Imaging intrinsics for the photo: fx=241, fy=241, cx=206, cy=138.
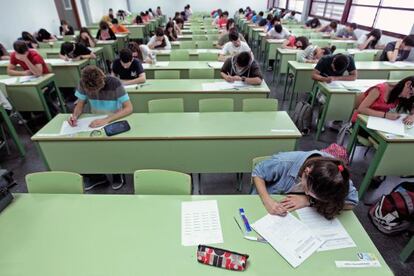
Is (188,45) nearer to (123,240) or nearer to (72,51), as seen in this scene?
(72,51)

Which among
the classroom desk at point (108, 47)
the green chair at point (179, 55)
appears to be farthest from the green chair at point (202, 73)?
the classroom desk at point (108, 47)

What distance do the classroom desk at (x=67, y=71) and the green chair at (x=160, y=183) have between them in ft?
12.3

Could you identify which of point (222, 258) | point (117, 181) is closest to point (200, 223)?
point (222, 258)

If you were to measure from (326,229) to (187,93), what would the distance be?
97.0 inches

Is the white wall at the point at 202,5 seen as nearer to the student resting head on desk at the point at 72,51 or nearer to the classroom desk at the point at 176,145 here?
the student resting head on desk at the point at 72,51

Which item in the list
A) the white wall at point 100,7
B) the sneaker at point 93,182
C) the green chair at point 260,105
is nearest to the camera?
the green chair at point 260,105

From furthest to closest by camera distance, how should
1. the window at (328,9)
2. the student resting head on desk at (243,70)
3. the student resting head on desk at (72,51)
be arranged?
the window at (328,9) < the student resting head on desk at (72,51) < the student resting head on desk at (243,70)

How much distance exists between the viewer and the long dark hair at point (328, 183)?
1.26m

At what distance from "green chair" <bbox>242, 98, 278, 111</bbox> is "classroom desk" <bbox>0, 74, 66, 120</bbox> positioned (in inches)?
119

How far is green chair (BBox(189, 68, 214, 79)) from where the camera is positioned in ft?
12.7

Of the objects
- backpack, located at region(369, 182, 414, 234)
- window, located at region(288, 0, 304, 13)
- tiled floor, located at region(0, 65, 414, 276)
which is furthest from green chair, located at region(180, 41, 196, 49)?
window, located at region(288, 0, 304, 13)

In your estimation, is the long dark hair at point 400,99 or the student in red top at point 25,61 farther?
the student in red top at point 25,61

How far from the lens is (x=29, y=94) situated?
11.6 feet

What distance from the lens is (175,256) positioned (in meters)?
1.22
